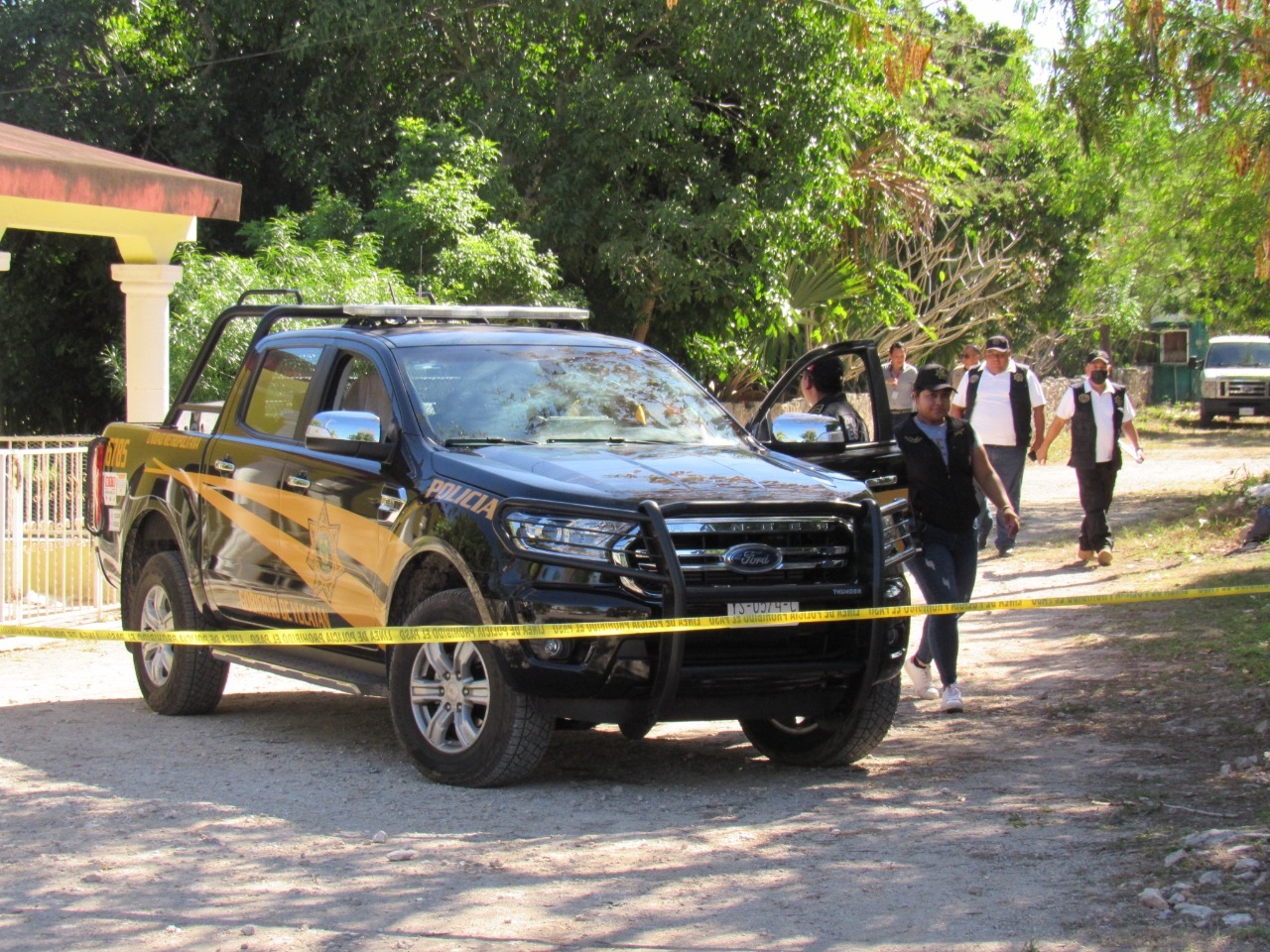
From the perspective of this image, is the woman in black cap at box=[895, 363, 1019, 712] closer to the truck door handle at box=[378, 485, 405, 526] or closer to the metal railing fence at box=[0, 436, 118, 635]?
the truck door handle at box=[378, 485, 405, 526]

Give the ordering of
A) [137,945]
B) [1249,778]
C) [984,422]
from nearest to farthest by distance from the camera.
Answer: [137,945]
[1249,778]
[984,422]

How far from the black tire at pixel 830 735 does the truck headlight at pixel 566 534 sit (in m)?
1.29

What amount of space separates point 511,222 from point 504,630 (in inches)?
569

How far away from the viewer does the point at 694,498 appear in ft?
20.4

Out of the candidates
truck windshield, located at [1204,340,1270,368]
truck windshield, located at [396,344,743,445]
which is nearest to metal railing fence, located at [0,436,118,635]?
truck windshield, located at [396,344,743,445]

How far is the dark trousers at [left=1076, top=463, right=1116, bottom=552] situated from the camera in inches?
549

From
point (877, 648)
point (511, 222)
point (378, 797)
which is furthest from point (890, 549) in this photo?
point (511, 222)

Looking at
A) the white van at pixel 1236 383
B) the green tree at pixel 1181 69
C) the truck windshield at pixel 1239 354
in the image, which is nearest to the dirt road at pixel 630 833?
the green tree at pixel 1181 69

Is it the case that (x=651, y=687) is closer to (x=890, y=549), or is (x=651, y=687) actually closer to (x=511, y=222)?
(x=890, y=549)

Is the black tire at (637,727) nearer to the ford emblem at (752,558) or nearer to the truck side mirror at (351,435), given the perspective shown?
the ford emblem at (752,558)

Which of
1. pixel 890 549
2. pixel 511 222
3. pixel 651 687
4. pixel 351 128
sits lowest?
pixel 651 687

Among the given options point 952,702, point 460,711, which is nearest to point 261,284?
point 952,702

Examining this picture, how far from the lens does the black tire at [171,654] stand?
8172 mm

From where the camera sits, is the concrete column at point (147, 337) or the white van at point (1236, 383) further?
the white van at point (1236, 383)
